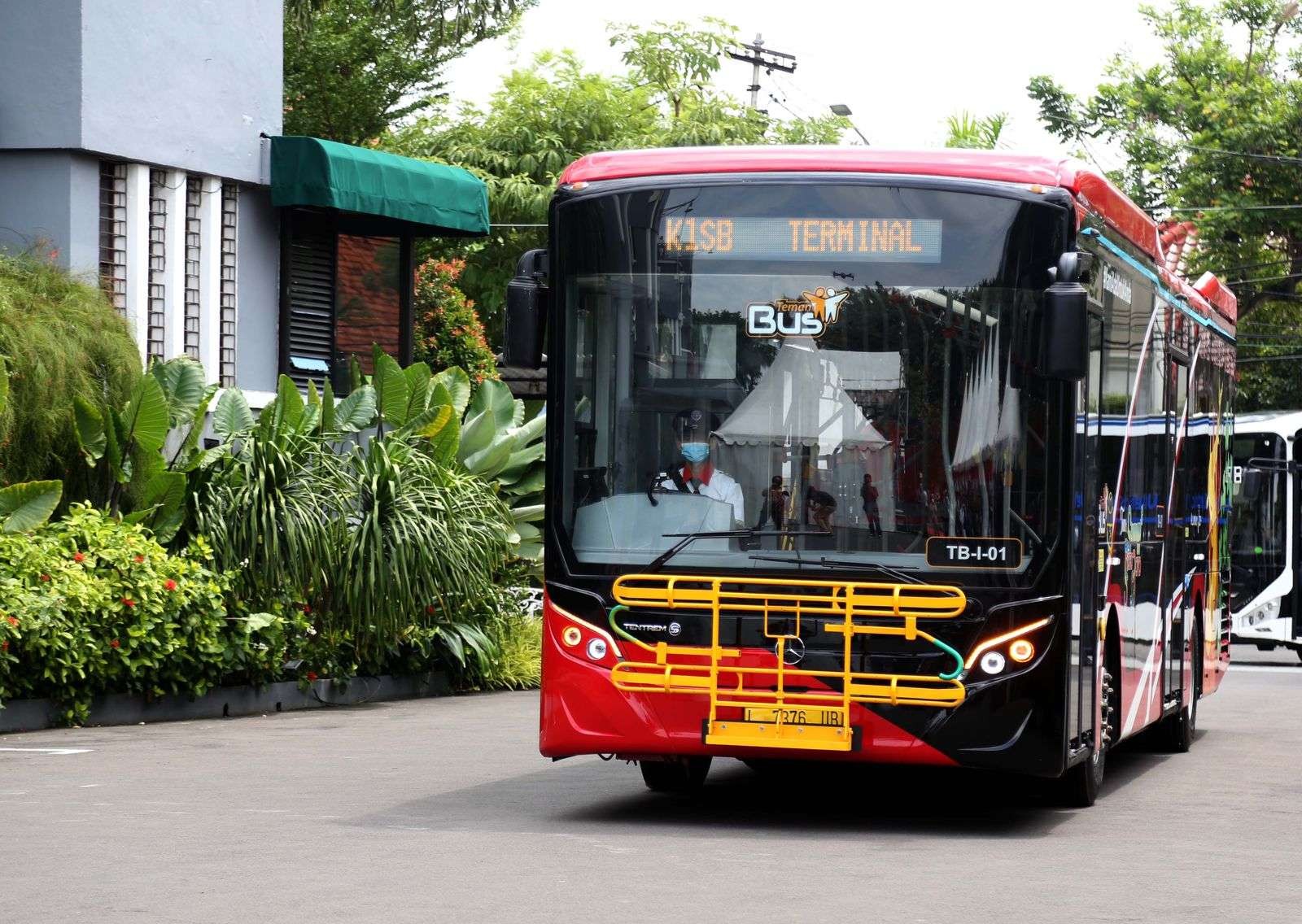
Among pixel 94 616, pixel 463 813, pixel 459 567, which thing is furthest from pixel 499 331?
pixel 463 813

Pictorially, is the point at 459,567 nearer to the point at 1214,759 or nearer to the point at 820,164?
the point at 1214,759

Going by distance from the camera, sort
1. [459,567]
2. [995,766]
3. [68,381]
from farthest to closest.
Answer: [459,567] → [68,381] → [995,766]

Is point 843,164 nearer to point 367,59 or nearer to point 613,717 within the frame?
point 613,717

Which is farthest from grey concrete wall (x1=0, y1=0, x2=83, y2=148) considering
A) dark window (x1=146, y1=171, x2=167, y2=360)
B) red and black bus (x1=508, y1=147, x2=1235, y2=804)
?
red and black bus (x1=508, y1=147, x2=1235, y2=804)

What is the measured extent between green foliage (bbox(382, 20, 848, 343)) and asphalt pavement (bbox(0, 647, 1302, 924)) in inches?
947

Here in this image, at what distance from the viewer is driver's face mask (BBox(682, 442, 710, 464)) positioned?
34.0 ft

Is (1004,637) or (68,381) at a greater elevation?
(68,381)

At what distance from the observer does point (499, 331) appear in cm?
4134

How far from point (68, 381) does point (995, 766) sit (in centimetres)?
944

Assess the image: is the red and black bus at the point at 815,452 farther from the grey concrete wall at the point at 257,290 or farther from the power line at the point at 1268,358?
the power line at the point at 1268,358

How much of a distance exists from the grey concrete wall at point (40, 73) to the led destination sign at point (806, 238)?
1034 cm

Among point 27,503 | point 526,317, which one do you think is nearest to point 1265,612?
point 27,503

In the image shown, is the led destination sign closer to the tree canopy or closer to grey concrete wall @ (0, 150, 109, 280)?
grey concrete wall @ (0, 150, 109, 280)

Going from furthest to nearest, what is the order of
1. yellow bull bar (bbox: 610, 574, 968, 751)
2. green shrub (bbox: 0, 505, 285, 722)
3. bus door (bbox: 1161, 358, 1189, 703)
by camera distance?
1. green shrub (bbox: 0, 505, 285, 722)
2. bus door (bbox: 1161, 358, 1189, 703)
3. yellow bull bar (bbox: 610, 574, 968, 751)
